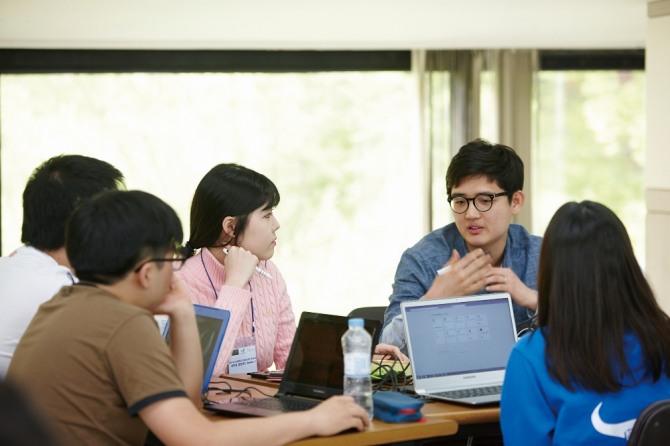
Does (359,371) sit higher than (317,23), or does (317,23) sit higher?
(317,23)

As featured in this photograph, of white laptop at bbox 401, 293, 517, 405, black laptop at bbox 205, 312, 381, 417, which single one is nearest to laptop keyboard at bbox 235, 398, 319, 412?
black laptop at bbox 205, 312, 381, 417

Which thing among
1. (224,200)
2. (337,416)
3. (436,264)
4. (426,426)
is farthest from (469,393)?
(224,200)

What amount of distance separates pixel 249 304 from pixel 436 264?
66cm

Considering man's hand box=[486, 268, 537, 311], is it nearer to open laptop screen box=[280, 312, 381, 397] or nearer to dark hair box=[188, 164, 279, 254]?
open laptop screen box=[280, 312, 381, 397]

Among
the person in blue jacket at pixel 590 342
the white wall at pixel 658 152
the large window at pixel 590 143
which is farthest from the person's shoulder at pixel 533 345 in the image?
the large window at pixel 590 143

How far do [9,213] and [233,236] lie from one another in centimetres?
459

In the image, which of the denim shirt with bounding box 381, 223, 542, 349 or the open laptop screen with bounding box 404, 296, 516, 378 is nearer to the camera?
the open laptop screen with bounding box 404, 296, 516, 378

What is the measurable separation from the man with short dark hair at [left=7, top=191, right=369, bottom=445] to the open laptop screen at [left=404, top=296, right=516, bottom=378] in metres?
0.63

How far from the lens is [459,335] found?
2.84 meters

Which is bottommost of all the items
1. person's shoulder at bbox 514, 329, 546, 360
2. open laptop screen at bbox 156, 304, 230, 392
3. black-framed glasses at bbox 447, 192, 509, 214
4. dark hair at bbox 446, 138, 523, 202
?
open laptop screen at bbox 156, 304, 230, 392

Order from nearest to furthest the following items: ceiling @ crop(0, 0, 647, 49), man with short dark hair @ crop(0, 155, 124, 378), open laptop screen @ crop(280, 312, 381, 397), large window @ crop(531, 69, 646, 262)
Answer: man with short dark hair @ crop(0, 155, 124, 378), open laptop screen @ crop(280, 312, 381, 397), ceiling @ crop(0, 0, 647, 49), large window @ crop(531, 69, 646, 262)

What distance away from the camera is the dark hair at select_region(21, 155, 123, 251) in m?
2.65

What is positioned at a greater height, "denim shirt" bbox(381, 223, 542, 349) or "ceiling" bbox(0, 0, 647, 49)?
"ceiling" bbox(0, 0, 647, 49)

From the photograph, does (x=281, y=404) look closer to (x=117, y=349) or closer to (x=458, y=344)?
(x=458, y=344)
